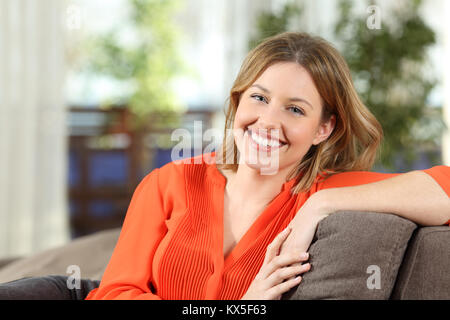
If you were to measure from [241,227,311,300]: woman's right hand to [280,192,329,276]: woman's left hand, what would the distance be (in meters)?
0.02

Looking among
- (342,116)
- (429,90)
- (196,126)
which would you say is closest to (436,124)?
(429,90)

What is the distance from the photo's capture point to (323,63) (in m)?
1.24

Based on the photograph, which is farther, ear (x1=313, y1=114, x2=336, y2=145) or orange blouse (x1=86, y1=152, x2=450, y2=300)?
ear (x1=313, y1=114, x2=336, y2=145)

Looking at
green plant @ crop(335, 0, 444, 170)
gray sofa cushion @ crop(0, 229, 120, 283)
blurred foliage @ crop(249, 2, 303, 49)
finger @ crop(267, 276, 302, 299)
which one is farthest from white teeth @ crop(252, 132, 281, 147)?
blurred foliage @ crop(249, 2, 303, 49)

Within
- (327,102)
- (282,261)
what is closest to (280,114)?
(327,102)

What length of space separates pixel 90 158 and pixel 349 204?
12.3 ft

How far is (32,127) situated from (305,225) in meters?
3.10

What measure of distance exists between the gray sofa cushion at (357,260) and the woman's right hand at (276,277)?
21 mm

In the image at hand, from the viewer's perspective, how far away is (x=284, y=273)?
104cm

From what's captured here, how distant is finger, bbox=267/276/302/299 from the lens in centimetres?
102

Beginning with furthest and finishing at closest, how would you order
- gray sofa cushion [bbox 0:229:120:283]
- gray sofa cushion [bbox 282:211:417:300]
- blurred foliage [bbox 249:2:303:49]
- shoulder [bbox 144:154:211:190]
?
1. blurred foliage [bbox 249:2:303:49]
2. gray sofa cushion [bbox 0:229:120:283]
3. shoulder [bbox 144:154:211:190]
4. gray sofa cushion [bbox 282:211:417:300]

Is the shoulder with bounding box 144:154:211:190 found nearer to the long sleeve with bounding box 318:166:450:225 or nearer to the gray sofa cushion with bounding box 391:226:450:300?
the long sleeve with bounding box 318:166:450:225

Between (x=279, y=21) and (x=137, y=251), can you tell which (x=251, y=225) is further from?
(x=279, y=21)

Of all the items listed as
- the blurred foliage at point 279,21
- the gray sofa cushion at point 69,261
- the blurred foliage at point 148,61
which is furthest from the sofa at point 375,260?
the blurred foliage at point 148,61
